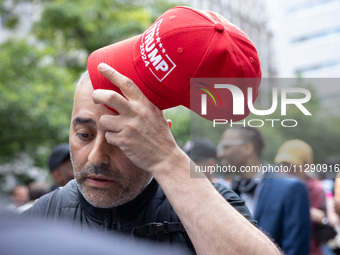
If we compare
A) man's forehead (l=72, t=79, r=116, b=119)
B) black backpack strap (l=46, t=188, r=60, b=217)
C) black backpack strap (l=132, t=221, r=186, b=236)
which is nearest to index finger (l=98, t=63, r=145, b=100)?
man's forehead (l=72, t=79, r=116, b=119)

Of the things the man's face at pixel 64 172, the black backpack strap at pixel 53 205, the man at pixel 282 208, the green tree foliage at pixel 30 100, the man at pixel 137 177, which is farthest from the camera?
the green tree foliage at pixel 30 100

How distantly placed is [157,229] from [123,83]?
1.84 ft

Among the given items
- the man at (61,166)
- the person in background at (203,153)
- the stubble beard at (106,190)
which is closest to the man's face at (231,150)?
the person in background at (203,153)

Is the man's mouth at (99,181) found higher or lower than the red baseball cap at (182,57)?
lower

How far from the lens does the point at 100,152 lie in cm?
196

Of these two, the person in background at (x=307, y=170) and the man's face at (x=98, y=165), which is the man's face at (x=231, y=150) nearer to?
the person in background at (x=307, y=170)

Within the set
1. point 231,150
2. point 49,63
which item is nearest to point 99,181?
point 231,150

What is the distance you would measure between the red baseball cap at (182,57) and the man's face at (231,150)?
2490 millimetres

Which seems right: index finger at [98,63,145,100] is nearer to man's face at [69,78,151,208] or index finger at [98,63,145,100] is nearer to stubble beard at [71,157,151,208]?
man's face at [69,78,151,208]

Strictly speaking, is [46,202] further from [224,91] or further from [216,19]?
[216,19]

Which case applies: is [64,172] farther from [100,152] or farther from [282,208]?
[100,152]

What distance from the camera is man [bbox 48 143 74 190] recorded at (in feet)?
16.5

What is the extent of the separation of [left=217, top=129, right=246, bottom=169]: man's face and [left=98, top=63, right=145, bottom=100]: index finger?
106 inches

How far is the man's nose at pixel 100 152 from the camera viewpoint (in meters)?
1.96
